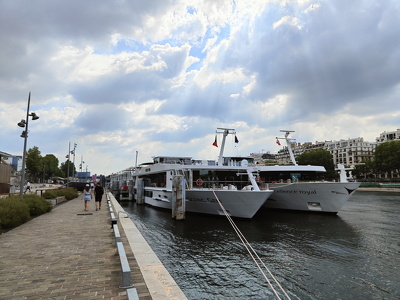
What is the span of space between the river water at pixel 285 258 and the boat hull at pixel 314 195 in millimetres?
4164

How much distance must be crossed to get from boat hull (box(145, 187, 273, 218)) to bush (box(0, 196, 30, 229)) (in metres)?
11.6

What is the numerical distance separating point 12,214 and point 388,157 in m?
94.3

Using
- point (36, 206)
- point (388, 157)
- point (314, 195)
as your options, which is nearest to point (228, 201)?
point (314, 195)

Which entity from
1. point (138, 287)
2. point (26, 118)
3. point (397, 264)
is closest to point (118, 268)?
point (138, 287)

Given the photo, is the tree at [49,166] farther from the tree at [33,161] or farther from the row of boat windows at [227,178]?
the row of boat windows at [227,178]

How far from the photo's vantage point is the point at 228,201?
19.9m

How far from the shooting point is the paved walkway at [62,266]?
4.91m

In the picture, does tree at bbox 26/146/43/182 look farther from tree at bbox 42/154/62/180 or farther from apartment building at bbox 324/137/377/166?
apartment building at bbox 324/137/377/166

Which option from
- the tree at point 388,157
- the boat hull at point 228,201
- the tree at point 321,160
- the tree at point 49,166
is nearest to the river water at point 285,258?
the boat hull at point 228,201

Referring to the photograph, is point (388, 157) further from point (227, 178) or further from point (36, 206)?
point (36, 206)

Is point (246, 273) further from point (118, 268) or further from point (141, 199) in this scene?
point (141, 199)

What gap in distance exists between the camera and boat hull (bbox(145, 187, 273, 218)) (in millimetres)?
18953

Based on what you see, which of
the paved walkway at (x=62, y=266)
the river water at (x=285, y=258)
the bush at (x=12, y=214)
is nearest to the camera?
the paved walkway at (x=62, y=266)

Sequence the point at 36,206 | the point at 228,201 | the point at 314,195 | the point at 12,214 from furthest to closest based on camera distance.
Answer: the point at 314,195 → the point at 228,201 → the point at 36,206 → the point at 12,214
